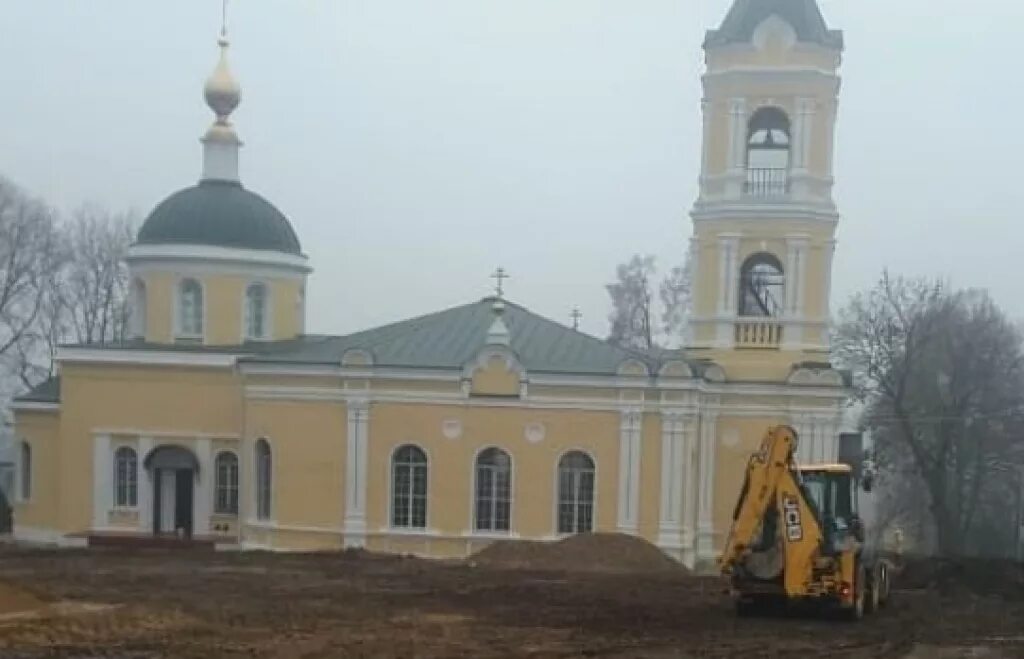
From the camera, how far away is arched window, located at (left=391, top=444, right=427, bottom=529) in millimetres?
32906

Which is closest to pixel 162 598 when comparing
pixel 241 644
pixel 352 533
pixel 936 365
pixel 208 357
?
pixel 241 644

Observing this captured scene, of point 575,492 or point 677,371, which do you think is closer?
point 677,371

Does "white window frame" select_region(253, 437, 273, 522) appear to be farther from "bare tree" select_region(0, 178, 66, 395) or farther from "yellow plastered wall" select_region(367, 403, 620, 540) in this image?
"bare tree" select_region(0, 178, 66, 395)

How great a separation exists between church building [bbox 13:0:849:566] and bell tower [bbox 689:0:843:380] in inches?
1.8

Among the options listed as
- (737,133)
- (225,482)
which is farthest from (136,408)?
(737,133)

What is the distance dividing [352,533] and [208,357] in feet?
19.9

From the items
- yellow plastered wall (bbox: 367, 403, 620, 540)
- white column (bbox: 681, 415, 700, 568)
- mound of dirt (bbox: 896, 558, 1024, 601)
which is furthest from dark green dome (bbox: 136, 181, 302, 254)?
mound of dirt (bbox: 896, 558, 1024, 601)

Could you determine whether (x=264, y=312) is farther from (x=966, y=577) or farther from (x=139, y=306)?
(x=966, y=577)

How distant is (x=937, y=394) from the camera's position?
155ft

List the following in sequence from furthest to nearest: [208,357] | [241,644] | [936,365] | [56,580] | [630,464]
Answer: [936,365], [208,357], [630,464], [56,580], [241,644]

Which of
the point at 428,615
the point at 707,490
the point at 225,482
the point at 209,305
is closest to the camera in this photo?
the point at 428,615

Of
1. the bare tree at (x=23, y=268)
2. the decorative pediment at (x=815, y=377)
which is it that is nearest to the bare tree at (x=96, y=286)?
the bare tree at (x=23, y=268)

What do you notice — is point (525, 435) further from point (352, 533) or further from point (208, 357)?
point (208, 357)

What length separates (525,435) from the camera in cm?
3256
